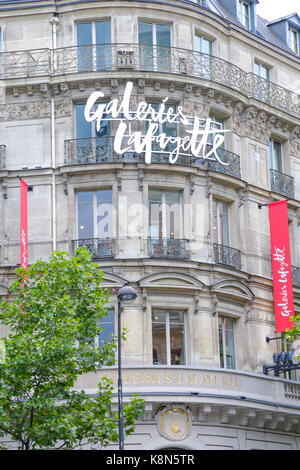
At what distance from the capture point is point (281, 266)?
4406cm

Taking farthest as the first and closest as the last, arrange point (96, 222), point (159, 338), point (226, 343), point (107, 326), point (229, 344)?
point (229, 344), point (226, 343), point (96, 222), point (159, 338), point (107, 326)

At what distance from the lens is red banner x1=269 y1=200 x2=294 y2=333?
43531mm

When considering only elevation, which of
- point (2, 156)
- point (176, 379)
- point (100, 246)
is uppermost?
point (2, 156)

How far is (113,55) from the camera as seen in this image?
43.1 m

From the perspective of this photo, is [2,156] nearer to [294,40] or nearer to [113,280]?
[113,280]

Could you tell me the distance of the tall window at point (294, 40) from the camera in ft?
168

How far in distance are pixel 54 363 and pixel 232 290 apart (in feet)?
35.1

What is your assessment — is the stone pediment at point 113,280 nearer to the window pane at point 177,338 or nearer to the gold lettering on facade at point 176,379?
the window pane at point 177,338

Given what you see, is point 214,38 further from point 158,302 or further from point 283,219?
point 158,302

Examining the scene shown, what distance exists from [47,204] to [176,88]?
6496mm

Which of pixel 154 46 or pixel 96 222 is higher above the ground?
pixel 154 46

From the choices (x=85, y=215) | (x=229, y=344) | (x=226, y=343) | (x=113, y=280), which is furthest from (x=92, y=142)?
(x=229, y=344)

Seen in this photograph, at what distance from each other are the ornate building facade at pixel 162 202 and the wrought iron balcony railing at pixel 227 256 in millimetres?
62

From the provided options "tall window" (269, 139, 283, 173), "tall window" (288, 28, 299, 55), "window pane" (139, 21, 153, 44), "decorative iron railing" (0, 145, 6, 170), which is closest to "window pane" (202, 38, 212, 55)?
"window pane" (139, 21, 153, 44)
